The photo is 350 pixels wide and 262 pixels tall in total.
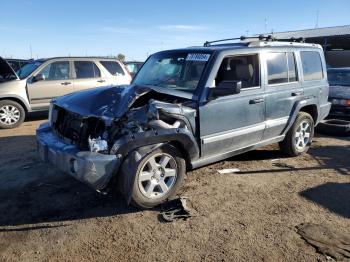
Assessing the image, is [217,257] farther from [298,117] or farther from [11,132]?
[11,132]

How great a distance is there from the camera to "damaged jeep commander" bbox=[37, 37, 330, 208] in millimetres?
4027

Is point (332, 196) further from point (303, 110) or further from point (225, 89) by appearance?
point (303, 110)

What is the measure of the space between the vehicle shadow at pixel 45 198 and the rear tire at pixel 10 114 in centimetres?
355

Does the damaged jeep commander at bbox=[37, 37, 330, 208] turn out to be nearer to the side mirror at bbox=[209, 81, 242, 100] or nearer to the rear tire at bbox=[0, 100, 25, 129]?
the side mirror at bbox=[209, 81, 242, 100]

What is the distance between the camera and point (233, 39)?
620 centimetres

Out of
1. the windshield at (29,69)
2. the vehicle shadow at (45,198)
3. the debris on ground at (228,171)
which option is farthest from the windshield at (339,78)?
the windshield at (29,69)

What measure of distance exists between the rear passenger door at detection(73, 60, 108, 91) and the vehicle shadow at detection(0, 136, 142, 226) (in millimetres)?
4576

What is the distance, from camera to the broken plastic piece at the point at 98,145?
155 inches

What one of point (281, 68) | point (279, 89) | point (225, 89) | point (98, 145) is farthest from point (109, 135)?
point (281, 68)

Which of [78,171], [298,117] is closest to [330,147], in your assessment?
[298,117]

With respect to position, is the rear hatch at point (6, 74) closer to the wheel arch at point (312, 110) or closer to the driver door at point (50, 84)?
the driver door at point (50, 84)

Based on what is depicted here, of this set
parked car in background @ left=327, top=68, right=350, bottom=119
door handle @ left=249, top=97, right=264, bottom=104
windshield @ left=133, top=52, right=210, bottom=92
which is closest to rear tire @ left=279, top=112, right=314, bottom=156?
door handle @ left=249, top=97, right=264, bottom=104

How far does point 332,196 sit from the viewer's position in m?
4.72

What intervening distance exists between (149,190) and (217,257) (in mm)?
1234
